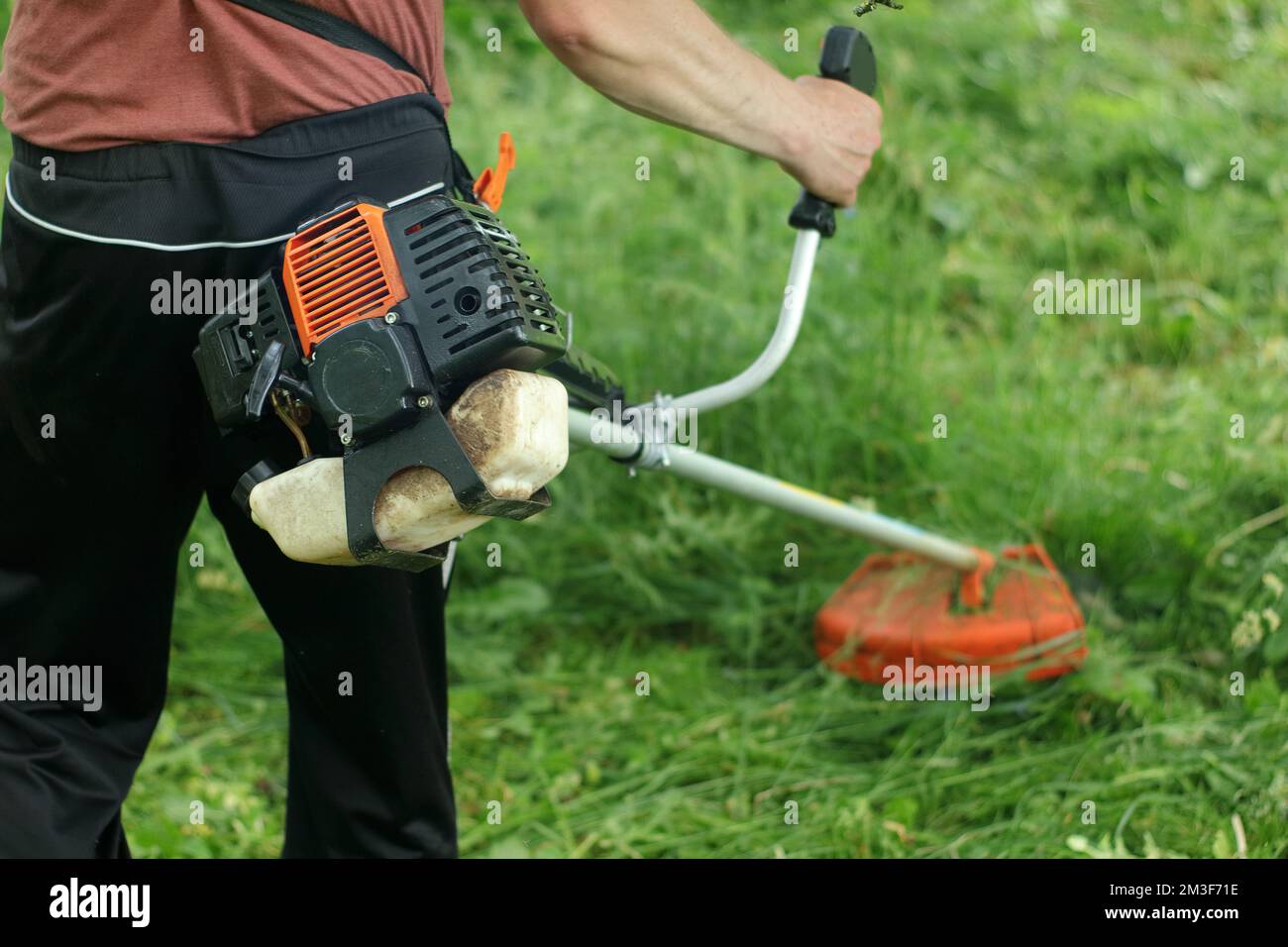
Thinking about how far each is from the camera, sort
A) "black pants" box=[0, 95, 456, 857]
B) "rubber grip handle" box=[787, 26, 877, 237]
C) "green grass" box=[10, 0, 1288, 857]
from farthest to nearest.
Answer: "green grass" box=[10, 0, 1288, 857]
"rubber grip handle" box=[787, 26, 877, 237]
"black pants" box=[0, 95, 456, 857]

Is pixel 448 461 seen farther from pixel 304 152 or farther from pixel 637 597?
pixel 637 597

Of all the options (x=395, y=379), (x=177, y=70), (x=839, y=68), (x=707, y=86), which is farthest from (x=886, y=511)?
(x=177, y=70)

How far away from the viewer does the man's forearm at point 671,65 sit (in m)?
1.65

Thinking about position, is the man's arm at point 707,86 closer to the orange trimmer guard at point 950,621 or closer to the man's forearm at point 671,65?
the man's forearm at point 671,65

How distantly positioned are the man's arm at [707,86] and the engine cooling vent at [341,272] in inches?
13.8

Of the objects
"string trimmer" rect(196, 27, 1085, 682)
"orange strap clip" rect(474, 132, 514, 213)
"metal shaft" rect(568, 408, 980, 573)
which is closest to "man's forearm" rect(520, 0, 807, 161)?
"orange strap clip" rect(474, 132, 514, 213)

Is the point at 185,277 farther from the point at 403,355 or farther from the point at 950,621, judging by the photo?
the point at 950,621

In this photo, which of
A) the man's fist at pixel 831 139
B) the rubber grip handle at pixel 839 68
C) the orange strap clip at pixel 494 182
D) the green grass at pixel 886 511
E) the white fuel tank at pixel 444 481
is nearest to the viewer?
the white fuel tank at pixel 444 481

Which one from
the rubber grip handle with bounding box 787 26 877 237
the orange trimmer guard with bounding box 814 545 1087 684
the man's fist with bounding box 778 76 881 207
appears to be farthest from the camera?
the orange trimmer guard with bounding box 814 545 1087 684

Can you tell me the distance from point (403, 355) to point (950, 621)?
1.73 metres

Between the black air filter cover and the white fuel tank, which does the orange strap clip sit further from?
the white fuel tank

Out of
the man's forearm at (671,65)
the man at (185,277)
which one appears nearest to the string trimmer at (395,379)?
the man at (185,277)

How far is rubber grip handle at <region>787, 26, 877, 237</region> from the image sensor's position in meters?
2.12

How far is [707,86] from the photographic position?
5.87 ft
